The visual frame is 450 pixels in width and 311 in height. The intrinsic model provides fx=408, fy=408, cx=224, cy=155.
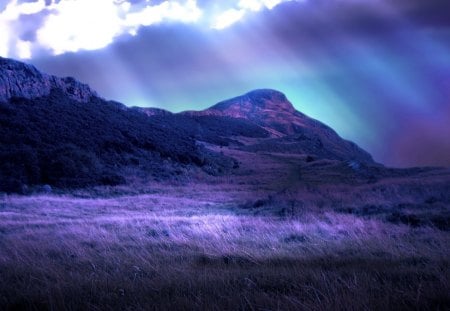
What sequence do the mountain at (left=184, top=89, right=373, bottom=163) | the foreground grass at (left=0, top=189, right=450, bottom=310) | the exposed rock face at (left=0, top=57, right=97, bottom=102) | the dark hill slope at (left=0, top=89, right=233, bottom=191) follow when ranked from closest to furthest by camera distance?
1. the foreground grass at (left=0, top=189, right=450, bottom=310)
2. the dark hill slope at (left=0, top=89, right=233, bottom=191)
3. the exposed rock face at (left=0, top=57, right=97, bottom=102)
4. the mountain at (left=184, top=89, right=373, bottom=163)

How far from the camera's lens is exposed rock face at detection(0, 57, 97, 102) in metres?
50.9

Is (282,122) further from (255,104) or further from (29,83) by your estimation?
(29,83)

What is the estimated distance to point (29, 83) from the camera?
54500 millimetres

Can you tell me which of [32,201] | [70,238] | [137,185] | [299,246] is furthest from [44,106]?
[299,246]

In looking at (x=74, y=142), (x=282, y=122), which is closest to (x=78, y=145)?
(x=74, y=142)

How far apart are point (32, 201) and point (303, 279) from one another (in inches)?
835

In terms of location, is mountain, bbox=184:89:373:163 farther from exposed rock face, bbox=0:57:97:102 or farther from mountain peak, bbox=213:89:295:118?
exposed rock face, bbox=0:57:97:102

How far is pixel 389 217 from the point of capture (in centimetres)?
1086

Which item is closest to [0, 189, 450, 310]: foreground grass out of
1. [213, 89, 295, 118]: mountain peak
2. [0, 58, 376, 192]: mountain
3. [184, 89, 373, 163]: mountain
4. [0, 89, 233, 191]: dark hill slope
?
[0, 89, 233, 191]: dark hill slope

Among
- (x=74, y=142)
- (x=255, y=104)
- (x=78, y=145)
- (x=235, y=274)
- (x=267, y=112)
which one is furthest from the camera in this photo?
(x=255, y=104)

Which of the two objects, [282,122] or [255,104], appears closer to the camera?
[282,122]

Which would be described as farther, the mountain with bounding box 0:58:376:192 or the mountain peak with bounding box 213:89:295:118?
the mountain peak with bounding box 213:89:295:118

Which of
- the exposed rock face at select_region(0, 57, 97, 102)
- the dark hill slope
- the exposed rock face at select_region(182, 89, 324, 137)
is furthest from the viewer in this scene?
the exposed rock face at select_region(182, 89, 324, 137)

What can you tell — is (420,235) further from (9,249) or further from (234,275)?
(9,249)
